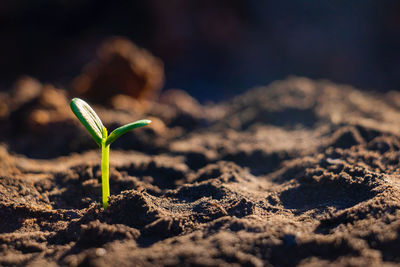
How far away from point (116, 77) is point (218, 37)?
3538 mm

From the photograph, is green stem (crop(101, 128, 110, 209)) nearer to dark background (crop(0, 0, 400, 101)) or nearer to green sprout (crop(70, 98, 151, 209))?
green sprout (crop(70, 98, 151, 209))

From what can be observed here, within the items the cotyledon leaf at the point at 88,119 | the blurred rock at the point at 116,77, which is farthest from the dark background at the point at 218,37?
the cotyledon leaf at the point at 88,119

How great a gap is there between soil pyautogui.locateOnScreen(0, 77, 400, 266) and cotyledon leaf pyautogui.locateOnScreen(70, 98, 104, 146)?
328 mm

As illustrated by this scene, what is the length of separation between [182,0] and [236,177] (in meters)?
5.38

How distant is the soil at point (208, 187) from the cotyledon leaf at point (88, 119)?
33 cm

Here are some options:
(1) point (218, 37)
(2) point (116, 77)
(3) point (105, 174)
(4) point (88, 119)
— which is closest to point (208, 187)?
(3) point (105, 174)

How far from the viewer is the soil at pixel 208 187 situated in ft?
4.10

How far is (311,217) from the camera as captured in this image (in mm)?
1579

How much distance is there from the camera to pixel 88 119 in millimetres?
1525

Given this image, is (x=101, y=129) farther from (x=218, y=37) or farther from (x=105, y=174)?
(x=218, y=37)

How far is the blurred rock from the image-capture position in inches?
154

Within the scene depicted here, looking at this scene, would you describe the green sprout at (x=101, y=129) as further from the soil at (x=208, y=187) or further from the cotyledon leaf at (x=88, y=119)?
the soil at (x=208, y=187)

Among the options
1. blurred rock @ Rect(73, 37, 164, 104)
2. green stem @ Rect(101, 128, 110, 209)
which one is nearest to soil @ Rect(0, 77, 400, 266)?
green stem @ Rect(101, 128, 110, 209)

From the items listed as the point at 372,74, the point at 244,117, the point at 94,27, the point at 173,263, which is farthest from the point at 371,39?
the point at 173,263
